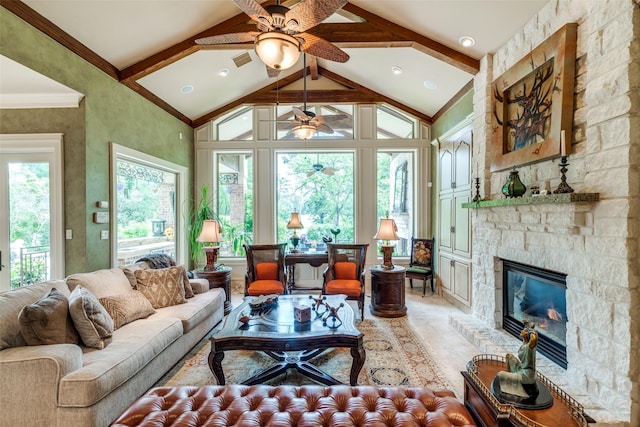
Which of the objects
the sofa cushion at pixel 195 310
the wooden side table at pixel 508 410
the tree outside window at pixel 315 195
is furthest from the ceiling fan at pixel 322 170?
the wooden side table at pixel 508 410

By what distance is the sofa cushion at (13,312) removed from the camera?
77.1 inches

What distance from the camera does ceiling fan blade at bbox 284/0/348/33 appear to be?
195 cm

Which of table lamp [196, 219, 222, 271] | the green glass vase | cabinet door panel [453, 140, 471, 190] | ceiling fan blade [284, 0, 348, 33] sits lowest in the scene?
table lamp [196, 219, 222, 271]

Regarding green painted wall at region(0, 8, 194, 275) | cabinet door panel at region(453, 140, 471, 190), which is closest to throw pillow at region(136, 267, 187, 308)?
green painted wall at region(0, 8, 194, 275)

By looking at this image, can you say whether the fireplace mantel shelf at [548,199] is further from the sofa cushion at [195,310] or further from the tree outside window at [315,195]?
the sofa cushion at [195,310]

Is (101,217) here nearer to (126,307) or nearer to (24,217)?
(24,217)

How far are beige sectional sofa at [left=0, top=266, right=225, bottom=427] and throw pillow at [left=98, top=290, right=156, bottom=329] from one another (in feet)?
0.38

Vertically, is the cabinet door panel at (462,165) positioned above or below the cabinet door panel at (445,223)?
above

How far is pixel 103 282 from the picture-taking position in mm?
2830

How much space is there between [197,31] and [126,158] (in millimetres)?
1823

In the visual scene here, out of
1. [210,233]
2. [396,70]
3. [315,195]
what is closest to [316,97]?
[396,70]

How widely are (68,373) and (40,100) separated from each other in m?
2.98

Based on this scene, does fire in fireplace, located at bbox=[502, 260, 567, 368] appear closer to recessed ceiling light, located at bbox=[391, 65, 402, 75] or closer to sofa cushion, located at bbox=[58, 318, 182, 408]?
recessed ceiling light, located at bbox=[391, 65, 402, 75]

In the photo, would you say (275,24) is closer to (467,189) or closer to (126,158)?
(126,158)
